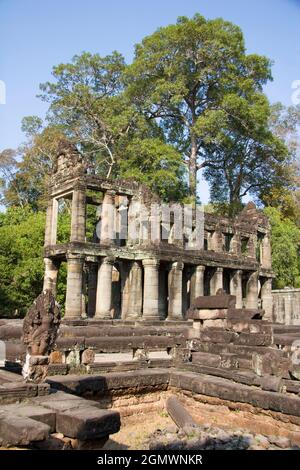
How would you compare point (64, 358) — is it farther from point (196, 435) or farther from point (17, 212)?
point (17, 212)

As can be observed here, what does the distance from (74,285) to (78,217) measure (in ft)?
9.75

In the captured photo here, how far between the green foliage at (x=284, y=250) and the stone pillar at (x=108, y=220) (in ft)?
50.9

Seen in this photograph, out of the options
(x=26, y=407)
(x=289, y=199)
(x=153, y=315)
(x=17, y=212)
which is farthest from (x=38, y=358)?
(x=289, y=199)

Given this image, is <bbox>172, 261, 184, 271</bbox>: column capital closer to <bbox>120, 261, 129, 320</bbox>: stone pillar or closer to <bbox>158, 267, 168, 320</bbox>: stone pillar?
<bbox>120, 261, 129, 320</bbox>: stone pillar

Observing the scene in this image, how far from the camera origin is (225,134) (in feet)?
108

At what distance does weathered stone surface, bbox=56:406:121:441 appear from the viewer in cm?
554

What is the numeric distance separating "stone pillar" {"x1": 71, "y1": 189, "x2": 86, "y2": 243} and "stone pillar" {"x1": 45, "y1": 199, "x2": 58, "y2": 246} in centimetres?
267

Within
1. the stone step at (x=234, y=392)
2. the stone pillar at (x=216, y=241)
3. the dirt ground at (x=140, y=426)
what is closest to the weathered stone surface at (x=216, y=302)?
the stone step at (x=234, y=392)

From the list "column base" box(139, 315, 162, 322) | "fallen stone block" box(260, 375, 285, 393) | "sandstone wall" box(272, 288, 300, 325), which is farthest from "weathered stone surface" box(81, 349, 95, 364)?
"sandstone wall" box(272, 288, 300, 325)

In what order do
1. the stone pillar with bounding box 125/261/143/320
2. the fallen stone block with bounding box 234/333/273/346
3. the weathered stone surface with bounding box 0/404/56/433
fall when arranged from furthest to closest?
the stone pillar with bounding box 125/261/143/320
the fallen stone block with bounding box 234/333/273/346
the weathered stone surface with bounding box 0/404/56/433

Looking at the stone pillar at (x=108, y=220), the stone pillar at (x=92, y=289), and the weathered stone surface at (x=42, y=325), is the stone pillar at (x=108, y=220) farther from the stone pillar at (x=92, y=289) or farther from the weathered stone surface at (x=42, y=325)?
the weathered stone surface at (x=42, y=325)
